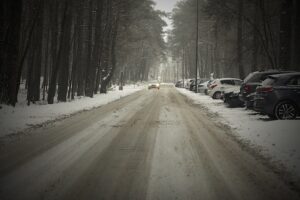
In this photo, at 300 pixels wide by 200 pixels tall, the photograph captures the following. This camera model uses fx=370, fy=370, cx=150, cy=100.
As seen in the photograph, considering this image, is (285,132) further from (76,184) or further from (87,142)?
(76,184)

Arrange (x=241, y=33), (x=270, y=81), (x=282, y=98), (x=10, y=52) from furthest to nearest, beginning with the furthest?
1. (x=241, y=33)
2. (x=10, y=52)
3. (x=270, y=81)
4. (x=282, y=98)

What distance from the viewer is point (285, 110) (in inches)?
559

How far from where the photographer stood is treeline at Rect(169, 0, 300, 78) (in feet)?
69.6

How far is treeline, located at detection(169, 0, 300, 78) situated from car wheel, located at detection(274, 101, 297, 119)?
665cm

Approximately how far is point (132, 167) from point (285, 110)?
8.76 meters

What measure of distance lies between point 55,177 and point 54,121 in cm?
857

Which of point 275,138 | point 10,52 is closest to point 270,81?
point 275,138

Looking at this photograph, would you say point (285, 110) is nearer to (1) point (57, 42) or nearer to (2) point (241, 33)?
(2) point (241, 33)

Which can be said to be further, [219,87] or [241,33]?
[241,33]

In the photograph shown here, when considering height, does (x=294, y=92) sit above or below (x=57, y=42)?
below

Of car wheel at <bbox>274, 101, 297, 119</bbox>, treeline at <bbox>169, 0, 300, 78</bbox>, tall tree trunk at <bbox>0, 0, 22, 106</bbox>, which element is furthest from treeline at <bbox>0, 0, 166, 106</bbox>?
car wheel at <bbox>274, 101, 297, 119</bbox>

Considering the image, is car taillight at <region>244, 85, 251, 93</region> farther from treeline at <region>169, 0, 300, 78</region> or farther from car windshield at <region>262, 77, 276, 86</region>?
treeline at <region>169, 0, 300, 78</region>

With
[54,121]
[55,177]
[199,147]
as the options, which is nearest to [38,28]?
[54,121]

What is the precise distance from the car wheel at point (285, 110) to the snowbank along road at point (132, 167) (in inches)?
130
